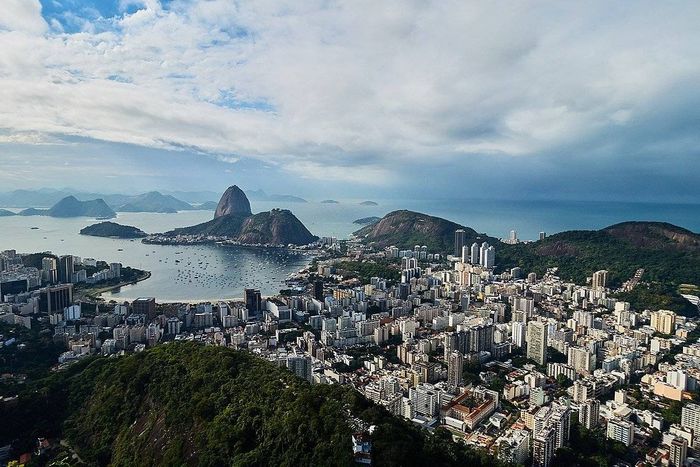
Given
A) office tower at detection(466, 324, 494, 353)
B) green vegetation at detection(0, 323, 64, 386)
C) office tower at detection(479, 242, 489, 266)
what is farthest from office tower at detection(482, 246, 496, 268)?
green vegetation at detection(0, 323, 64, 386)

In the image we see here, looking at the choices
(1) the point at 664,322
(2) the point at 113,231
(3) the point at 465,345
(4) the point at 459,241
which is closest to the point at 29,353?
(3) the point at 465,345

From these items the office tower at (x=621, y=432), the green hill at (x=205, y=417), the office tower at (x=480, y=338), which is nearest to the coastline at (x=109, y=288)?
the green hill at (x=205, y=417)

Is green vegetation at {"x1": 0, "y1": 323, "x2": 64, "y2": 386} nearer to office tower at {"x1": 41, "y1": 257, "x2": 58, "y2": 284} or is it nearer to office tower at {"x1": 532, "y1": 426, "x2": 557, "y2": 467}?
office tower at {"x1": 41, "y1": 257, "x2": 58, "y2": 284}

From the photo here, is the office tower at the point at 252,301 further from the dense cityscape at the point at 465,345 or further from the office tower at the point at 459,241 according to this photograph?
the office tower at the point at 459,241

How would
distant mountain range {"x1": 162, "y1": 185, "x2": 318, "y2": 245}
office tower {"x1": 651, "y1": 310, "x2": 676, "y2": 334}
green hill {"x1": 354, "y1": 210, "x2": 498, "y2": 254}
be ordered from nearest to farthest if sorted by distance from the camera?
office tower {"x1": 651, "y1": 310, "x2": 676, "y2": 334} < green hill {"x1": 354, "y1": 210, "x2": 498, "y2": 254} < distant mountain range {"x1": 162, "y1": 185, "x2": 318, "y2": 245}

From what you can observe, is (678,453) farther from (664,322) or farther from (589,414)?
(664,322)
